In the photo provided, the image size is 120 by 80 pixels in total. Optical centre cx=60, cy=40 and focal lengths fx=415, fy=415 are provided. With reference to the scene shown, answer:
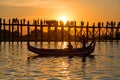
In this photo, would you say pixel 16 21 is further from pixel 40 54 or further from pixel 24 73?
pixel 24 73

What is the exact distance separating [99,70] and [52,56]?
48.0 ft

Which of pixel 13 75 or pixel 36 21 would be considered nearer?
pixel 13 75

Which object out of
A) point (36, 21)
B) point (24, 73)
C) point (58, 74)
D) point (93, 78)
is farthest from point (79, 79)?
A: point (36, 21)

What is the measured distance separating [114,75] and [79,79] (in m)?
2.95

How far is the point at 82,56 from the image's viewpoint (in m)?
45.4

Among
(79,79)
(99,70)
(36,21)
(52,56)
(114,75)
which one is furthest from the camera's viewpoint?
(36,21)

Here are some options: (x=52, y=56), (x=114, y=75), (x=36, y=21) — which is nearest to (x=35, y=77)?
(x=114, y=75)

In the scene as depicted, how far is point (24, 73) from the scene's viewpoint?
2845 centimetres

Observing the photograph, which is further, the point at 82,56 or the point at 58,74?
the point at 82,56

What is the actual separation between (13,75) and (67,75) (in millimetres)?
3571

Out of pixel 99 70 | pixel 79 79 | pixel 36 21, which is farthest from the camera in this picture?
pixel 36 21

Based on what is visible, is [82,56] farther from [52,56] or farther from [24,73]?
[24,73]

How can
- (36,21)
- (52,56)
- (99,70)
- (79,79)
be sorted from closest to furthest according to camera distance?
1. (79,79)
2. (99,70)
3. (52,56)
4. (36,21)

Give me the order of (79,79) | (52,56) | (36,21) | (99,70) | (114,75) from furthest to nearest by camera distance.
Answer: (36,21) → (52,56) → (99,70) → (114,75) → (79,79)
